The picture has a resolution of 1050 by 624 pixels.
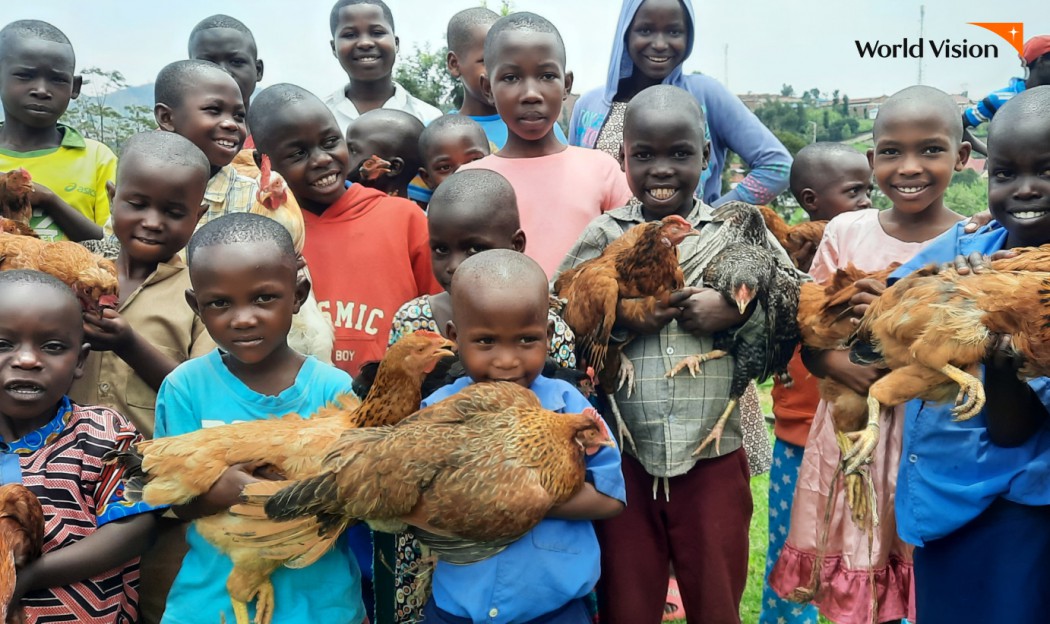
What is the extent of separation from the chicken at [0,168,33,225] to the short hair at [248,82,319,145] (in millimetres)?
963

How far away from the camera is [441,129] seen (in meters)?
4.64

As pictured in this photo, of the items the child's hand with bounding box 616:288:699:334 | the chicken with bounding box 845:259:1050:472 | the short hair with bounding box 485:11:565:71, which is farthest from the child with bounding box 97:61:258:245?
the chicken with bounding box 845:259:1050:472

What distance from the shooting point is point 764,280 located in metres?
3.10

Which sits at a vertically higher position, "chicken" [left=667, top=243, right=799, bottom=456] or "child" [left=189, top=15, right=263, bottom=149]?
"child" [left=189, top=15, right=263, bottom=149]

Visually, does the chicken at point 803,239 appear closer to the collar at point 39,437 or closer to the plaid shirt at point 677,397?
Result: the plaid shirt at point 677,397

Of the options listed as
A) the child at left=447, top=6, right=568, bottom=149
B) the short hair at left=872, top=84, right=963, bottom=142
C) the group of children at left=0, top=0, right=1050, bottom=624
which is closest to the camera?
the group of children at left=0, top=0, right=1050, bottom=624

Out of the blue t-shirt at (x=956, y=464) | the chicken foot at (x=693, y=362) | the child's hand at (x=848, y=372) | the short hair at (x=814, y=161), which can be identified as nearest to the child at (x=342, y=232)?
the chicken foot at (x=693, y=362)

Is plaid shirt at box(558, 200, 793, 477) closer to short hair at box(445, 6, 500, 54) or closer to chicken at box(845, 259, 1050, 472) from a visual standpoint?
chicken at box(845, 259, 1050, 472)

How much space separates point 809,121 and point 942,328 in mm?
12637

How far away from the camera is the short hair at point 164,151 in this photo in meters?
3.32

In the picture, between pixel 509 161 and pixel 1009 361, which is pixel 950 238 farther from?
pixel 509 161

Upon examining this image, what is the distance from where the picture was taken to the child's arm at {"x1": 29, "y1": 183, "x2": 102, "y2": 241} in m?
3.99

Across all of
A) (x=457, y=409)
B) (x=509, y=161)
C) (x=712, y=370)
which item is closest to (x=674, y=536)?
(x=712, y=370)

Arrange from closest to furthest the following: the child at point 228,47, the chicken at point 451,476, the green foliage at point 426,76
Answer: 1. the chicken at point 451,476
2. the child at point 228,47
3. the green foliage at point 426,76
